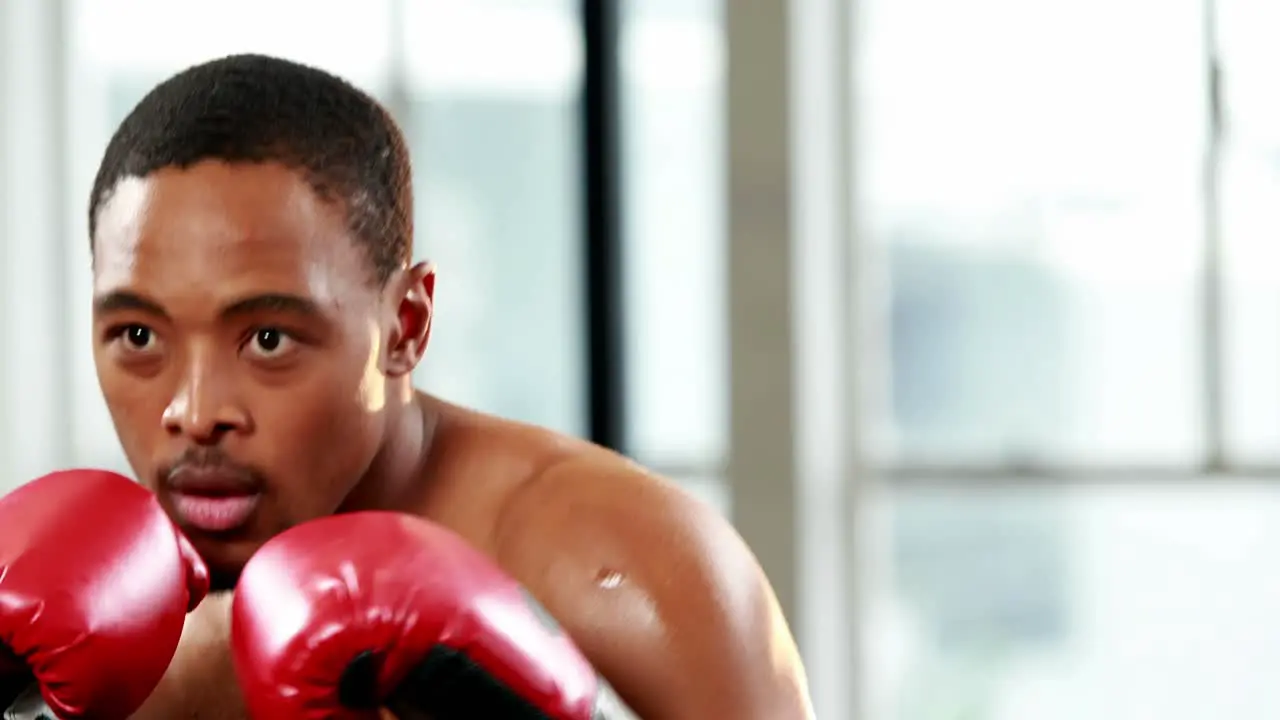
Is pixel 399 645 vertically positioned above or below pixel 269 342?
below

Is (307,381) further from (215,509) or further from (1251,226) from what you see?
(1251,226)

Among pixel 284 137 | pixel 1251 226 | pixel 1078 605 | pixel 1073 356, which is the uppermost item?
pixel 284 137

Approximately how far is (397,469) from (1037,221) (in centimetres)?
234

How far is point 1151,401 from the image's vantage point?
3.40m

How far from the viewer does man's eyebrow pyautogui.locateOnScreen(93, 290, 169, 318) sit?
124 cm

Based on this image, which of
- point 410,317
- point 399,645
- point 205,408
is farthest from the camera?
point 410,317

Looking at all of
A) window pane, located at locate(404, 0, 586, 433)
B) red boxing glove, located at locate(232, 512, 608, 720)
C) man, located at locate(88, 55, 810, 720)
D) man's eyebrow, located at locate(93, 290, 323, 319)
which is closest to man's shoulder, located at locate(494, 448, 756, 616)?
man, located at locate(88, 55, 810, 720)

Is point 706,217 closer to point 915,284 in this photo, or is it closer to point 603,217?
point 603,217

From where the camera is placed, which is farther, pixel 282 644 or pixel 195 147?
pixel 195 147

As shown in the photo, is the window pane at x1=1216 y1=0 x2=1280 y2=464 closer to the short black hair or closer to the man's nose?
the short black hair

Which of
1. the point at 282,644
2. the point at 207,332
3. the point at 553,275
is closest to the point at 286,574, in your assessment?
the point at 282,644

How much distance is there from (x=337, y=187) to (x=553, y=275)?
9.12 ft

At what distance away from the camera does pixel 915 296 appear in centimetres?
361

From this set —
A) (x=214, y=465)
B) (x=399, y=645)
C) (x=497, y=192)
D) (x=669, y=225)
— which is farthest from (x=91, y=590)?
(x=497, y=192)
